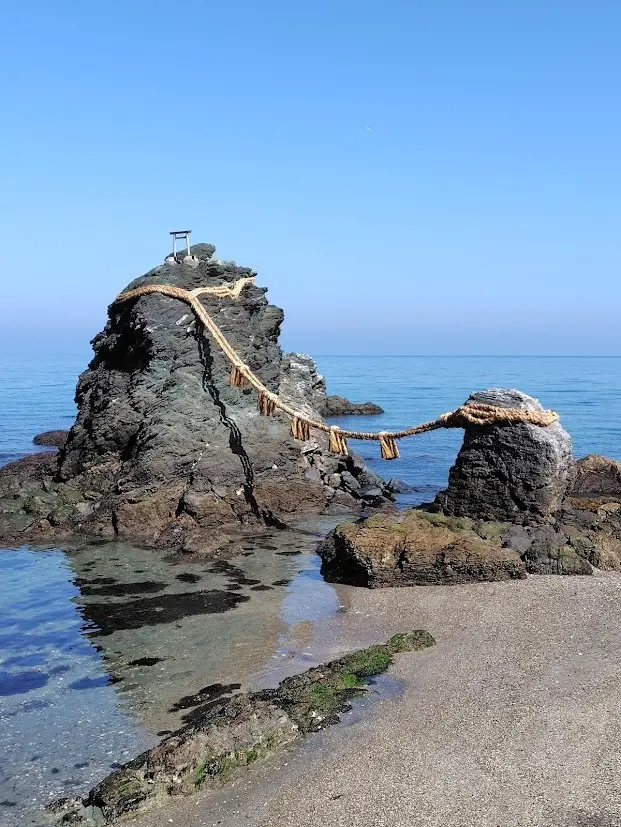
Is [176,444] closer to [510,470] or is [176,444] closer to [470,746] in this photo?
[510,470]

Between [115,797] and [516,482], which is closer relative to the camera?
[115,797]

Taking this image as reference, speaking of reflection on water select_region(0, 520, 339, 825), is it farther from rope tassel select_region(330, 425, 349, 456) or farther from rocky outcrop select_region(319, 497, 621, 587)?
rope tassel select_region(330, 425, 349, 456)

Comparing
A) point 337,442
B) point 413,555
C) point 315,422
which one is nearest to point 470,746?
point 413,555

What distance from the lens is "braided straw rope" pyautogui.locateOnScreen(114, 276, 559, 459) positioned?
10.2 meters

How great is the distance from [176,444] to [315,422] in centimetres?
216

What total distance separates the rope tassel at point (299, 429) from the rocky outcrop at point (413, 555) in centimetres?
→ 256

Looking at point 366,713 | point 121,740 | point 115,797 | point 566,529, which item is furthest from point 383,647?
point 566,529

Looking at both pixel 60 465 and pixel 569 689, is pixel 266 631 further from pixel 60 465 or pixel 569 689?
pixel 60 465

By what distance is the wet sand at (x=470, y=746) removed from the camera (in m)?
4.47

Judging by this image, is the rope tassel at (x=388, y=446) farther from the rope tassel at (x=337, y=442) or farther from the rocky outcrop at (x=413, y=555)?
the rocky outcrop at (x=413, y=555)

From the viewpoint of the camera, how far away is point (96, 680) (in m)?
6.82

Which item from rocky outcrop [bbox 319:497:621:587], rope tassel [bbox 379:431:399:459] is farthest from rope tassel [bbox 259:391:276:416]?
rocky outcrop [bbox 319:497:621:587]

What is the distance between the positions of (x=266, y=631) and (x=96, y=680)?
1753 millimetres

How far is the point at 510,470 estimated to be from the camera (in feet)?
33.6
